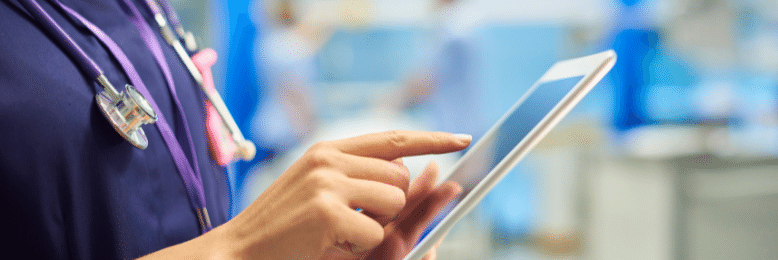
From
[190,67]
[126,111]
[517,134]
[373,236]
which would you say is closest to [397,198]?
[373,236]

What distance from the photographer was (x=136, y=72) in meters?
0.59

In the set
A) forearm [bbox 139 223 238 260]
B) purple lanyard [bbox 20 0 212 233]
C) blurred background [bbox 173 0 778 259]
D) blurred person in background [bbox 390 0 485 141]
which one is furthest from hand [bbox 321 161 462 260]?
blurred person in background [bbox 390 0 485 141]

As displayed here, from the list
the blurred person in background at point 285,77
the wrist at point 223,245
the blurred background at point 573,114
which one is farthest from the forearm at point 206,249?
the blurred person in background at point 285,77

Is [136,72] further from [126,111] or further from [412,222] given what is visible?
[412,222]

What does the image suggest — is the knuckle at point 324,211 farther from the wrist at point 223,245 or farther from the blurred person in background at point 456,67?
the blurred person in background at point 456,67

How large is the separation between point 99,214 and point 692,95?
3.02m

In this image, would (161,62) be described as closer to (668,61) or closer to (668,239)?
(668,239)

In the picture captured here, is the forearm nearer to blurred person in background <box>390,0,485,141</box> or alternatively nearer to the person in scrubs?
the person in scrubs

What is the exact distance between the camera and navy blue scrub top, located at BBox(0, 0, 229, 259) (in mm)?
467

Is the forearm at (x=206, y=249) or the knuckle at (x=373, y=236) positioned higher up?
the knuckle at (x=373, y=236)

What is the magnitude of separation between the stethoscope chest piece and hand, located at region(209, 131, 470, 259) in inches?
5.1

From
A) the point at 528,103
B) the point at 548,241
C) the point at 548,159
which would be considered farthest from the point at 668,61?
the point at 528,103

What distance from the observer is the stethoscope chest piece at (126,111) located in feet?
1.64

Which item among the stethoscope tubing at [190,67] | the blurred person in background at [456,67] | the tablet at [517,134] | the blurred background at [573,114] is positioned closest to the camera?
the tablet at [517,134]
